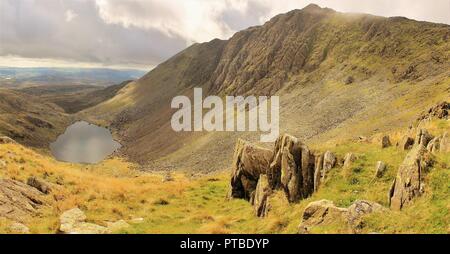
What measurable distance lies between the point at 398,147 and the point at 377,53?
84676 mm

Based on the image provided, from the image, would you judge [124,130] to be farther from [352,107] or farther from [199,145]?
[352,107]

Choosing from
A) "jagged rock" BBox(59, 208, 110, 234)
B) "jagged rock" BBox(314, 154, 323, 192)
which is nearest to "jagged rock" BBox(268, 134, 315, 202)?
"jagged rock" BBox(314, 154, 323, 192)

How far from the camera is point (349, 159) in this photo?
22.9 m

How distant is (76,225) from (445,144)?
18.9 meters

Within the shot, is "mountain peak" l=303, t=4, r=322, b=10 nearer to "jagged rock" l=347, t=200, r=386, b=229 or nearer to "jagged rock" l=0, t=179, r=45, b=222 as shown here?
"jagged rock" l=0, t=179, r=45, b=222

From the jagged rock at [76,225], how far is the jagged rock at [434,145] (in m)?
17.1

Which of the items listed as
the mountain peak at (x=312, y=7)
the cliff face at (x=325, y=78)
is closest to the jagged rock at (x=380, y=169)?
the cliff face at (x=325, y=78)

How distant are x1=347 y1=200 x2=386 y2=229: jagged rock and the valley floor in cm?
33

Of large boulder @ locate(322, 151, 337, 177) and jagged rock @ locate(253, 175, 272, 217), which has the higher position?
large boulder @ locate(322, 151, 337, 177)

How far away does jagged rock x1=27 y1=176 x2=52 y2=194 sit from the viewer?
998 inches

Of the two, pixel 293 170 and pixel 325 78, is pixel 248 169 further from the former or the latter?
pixel 325 78

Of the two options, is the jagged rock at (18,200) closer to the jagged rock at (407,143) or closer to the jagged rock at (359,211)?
the jagged rock at (359,211)
